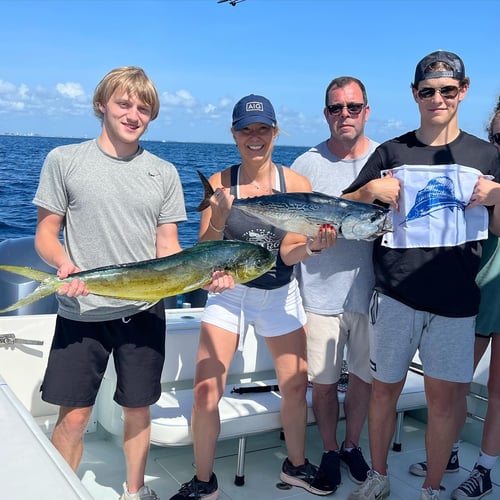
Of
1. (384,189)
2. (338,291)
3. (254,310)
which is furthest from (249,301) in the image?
(384,189)

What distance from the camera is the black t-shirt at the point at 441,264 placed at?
2.86 meters

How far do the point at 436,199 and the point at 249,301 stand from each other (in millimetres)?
1025

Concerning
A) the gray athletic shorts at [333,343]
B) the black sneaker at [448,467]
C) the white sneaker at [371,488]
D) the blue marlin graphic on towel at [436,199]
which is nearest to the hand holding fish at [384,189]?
the blue marlin graphic on towel at [436,199]

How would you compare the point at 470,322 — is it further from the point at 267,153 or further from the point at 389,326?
the point at 267,153

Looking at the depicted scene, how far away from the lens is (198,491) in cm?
308

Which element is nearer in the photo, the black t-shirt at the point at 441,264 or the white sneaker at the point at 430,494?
the black t-shirt at the point at 441,264

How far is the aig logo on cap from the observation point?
2938 millimetres

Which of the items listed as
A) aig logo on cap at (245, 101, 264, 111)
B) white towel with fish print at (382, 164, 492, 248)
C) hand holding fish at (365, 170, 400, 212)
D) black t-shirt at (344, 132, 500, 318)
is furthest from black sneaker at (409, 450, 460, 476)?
aig logo on cap at (245, 101, 264, 111)

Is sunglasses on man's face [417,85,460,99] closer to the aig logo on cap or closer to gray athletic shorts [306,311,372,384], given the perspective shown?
the aig logo on cap

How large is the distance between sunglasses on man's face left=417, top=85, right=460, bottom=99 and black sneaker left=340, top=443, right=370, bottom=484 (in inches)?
79.1

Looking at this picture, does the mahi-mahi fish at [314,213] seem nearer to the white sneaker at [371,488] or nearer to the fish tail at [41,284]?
the fish tail at [41,284]

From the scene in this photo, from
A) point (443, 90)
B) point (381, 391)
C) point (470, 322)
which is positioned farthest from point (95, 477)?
point (443, 90)

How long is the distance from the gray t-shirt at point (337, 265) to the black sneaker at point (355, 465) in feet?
2.76

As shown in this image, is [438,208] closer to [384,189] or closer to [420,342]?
[384,189]
